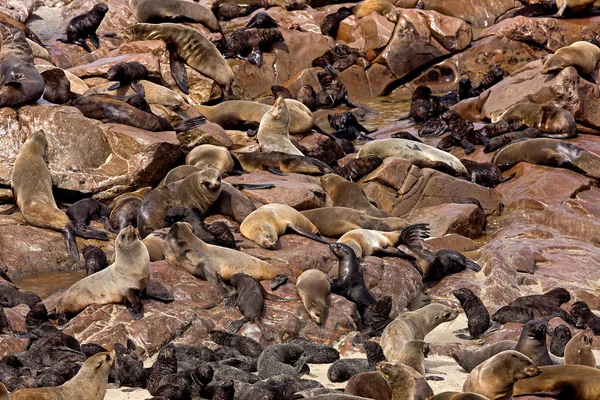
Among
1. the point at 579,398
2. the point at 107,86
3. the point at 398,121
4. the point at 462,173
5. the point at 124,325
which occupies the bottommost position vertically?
the point at 398,121

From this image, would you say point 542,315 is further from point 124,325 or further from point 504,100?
point 504,100

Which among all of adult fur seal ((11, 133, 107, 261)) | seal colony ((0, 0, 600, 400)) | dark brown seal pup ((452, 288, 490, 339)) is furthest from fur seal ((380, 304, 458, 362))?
adult fur seal ((11, 133, 107, 261))

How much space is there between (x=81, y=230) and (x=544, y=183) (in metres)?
7.59

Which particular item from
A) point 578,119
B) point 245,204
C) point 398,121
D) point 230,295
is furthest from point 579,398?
point 398,121

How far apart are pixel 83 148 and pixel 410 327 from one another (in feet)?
19.7

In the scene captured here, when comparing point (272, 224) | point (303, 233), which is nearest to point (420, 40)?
point (303, 233)

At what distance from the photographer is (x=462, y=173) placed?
16906mm

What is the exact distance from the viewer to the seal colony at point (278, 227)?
8.27 metres

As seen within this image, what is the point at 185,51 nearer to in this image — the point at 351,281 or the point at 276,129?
the point at 276,129

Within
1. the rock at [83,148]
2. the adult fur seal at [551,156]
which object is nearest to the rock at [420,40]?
the adult fur seal at [551,156]

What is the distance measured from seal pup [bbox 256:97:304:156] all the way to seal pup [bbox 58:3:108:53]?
866 centimetres

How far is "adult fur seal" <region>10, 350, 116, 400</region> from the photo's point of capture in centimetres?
698

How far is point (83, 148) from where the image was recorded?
13.4 metres

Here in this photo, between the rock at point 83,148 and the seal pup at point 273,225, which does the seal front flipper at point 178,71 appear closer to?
the rock at point 83,148
